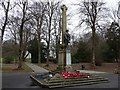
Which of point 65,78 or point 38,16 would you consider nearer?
point 65,78

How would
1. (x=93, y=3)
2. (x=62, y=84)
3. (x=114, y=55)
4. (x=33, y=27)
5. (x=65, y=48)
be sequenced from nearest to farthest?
(x=62, y=84)
(x=65, y=48)
(x=93, y=3)
(x=33, y=27)
(x=114, y=55)

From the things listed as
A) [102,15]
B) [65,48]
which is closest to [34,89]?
[65,48]

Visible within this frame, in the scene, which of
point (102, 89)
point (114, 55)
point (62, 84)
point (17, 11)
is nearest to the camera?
point (102, 89)

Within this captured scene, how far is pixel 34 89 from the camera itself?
14.0m

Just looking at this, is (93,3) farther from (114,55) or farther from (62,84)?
(62,84)

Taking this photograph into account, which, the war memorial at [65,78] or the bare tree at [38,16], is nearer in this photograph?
the war memorial at [65,78]

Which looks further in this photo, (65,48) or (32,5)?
(32,5)

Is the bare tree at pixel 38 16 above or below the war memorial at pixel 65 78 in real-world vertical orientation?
above

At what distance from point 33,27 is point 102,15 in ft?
44.0

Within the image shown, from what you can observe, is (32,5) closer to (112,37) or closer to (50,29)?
(50,29)

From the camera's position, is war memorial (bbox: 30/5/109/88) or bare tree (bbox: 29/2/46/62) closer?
war memorial (bbox: 30/5/109/88)

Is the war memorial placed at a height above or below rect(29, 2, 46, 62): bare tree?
below

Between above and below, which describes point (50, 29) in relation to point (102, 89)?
above

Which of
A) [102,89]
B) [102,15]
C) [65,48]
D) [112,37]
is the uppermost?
[102,15]
